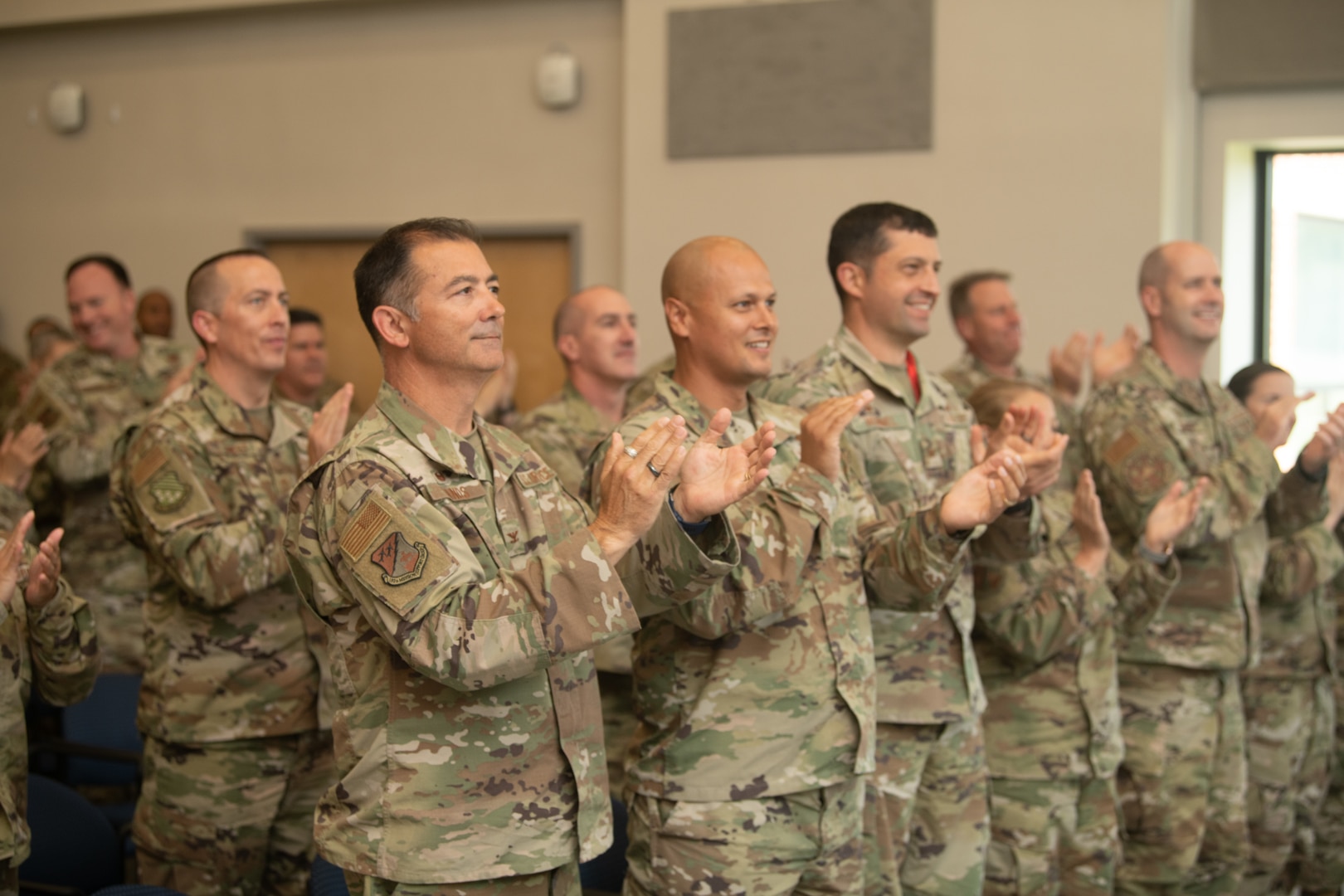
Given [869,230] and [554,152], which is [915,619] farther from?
[554,152]

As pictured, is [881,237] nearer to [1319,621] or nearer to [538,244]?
[1319,621]

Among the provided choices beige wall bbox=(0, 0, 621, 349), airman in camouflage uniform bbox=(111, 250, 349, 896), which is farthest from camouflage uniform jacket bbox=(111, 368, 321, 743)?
beige wall bbox=(0, 0, 621, 349)

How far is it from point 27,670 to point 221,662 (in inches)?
16.5

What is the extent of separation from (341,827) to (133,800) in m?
1.71

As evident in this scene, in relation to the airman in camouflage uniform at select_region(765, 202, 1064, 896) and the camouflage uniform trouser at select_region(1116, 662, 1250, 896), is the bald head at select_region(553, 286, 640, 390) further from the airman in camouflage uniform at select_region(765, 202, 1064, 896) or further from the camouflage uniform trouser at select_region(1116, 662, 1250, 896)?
the camouflage uniform trouser at select_region(1116, 662, 1250, 896)

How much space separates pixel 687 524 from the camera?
1963 mm

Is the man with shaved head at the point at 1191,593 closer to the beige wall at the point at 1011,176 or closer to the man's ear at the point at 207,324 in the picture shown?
the beige wall at the point at 1011,176

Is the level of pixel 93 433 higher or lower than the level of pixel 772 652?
higher

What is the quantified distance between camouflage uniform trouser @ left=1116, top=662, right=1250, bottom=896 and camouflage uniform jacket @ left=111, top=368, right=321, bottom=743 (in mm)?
2027

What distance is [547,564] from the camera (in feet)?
5.74

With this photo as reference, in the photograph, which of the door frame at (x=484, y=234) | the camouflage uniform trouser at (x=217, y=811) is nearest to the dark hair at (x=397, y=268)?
the camouflage uniform trouser at (x=217, y=811)

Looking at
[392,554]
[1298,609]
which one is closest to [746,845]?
[392,554]

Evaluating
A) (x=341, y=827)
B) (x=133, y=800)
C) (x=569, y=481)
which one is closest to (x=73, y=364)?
(x=133, y=800)

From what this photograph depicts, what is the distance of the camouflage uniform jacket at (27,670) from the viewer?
7.22 feet
